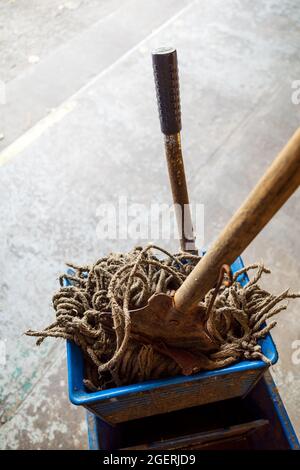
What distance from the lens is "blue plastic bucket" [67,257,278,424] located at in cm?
109

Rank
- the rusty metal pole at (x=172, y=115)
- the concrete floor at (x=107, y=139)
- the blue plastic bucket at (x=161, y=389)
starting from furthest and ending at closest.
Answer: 1. the concrete floor at (x=107, y=139)
2. the blue plastic bucket at (x=161, y=389)
3. the rusty metal pole at (x=172, y=115)

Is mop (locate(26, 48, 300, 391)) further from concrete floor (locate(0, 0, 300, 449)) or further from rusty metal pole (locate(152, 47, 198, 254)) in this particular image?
concrete floor (locate(0, 0, 300, 449))

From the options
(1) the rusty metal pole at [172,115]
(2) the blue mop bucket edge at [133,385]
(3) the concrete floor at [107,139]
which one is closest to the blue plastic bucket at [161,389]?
(2) the blue mop bucket edge at [133,385]

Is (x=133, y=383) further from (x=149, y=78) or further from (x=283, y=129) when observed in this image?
(x=149, y=78)

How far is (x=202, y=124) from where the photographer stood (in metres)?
2.83

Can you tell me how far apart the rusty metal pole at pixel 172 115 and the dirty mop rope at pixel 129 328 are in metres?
0.17

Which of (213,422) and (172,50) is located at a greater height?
(172,50)

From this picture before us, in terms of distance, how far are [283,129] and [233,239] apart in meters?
2.24

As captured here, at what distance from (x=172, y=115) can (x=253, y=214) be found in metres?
0.48

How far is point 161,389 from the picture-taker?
3.76ft

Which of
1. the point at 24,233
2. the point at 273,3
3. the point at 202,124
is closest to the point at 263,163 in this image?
the point at 202,124

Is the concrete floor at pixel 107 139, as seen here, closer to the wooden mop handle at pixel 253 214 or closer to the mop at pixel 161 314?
the mop at pixel 161 314

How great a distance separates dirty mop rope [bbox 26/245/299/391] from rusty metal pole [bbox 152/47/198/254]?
0.57ft

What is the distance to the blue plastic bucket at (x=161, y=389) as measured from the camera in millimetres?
1092
